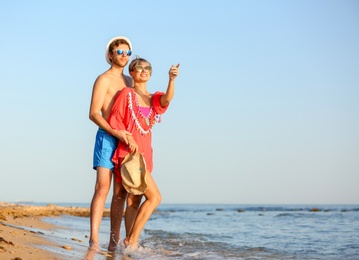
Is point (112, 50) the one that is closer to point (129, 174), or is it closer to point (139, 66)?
point (139, 66)

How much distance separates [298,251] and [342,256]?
0.74 meters

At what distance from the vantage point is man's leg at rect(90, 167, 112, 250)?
5582mm

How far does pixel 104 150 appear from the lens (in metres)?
5.60

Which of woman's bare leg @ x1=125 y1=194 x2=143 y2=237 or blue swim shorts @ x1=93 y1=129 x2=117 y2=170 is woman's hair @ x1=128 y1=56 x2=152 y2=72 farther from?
woman's bare leg @ x1=125 y1=194 x2=143 y2=237

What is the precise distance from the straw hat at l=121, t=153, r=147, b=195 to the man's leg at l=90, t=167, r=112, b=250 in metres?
0.22

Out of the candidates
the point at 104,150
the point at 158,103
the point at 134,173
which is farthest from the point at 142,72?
the point at 134,173

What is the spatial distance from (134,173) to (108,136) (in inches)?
20.4

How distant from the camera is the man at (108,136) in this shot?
558 cm

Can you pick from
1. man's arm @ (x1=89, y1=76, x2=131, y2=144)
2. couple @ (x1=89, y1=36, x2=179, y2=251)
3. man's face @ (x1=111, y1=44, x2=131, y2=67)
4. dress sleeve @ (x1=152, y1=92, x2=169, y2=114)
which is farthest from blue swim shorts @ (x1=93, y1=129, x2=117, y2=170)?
man's face @ (x1=111, y1=44, x2=131, y2=67)

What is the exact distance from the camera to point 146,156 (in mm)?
5789

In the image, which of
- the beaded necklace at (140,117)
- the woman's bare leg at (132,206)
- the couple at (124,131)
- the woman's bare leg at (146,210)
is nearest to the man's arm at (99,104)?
the couple at (124,131)

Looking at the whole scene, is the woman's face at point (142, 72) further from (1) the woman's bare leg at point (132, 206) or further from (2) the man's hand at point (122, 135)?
(1) the woman's bare leg at point (132, 206)

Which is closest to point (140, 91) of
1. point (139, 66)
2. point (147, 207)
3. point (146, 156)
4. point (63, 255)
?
point (139, 66)

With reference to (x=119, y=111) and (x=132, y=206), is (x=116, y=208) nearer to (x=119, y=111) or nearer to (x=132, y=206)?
(x=132, y=206)
